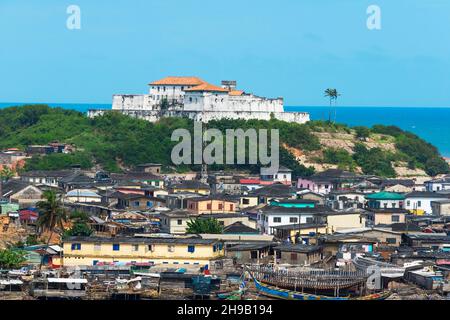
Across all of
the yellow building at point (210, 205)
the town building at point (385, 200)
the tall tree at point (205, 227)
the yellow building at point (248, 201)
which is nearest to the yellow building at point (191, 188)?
the yellow building at point (248, 201)

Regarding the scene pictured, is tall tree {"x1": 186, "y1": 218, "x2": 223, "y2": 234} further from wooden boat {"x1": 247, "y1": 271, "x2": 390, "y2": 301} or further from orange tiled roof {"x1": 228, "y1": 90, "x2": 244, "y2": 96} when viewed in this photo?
orange tiled roof {"x1": 228, "y1": 90, "x2": 244, "y2": 96}

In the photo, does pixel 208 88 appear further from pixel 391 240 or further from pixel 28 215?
pixel 391 240

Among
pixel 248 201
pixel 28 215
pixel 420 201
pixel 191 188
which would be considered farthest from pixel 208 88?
pixel 28 215

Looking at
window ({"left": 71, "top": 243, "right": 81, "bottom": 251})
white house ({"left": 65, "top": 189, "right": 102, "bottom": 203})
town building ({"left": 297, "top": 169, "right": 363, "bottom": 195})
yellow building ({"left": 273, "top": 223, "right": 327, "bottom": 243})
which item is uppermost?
town building ({"left": 297, "top": 169, "right": 363, "bottom": 195})

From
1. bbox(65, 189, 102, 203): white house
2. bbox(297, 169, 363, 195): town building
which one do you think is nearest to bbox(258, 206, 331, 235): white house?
bbox(65, 189, 102, 203): white house

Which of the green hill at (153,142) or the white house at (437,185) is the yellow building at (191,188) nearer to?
the green hill at (153,142)

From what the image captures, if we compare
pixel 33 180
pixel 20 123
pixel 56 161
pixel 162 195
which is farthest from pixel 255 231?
pixel 20 123

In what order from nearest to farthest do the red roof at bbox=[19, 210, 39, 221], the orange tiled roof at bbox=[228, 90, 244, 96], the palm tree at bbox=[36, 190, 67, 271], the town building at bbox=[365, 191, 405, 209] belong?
the palm tree at bbox=[36, 190, 67, 271], the red roof at bbox=[19, 210, 39, 221], the town building at bbox=[365, 191, 405, 209], the orange tiled roof at bbox=[228, 90, 244, 96]
